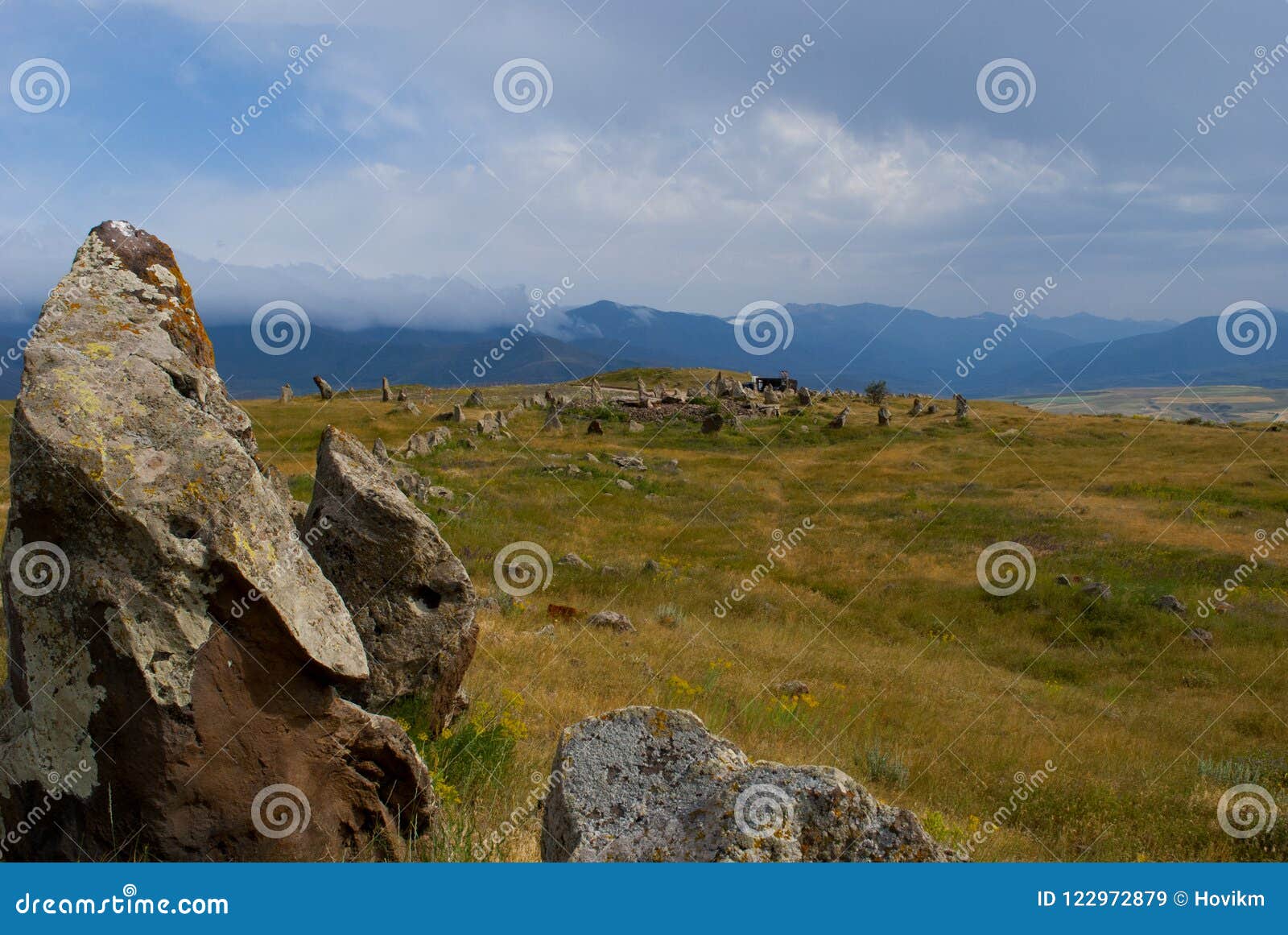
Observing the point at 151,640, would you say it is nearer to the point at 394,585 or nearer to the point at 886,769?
the point at 394,585

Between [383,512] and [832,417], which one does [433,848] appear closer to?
[383,512]

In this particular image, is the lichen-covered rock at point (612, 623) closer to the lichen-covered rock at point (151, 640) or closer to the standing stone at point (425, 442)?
the lichen-covered rock at point (151, 640)

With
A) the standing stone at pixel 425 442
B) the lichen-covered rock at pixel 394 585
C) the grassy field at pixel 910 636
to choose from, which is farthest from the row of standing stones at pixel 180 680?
the standing stone at pixel 425 442

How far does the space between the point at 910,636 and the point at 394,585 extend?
1408 cm

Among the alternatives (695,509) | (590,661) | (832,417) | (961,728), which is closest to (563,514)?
(695,509)

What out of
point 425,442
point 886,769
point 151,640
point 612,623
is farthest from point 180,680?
point 425,442

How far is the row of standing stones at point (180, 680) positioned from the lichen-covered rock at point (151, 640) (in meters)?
0.01

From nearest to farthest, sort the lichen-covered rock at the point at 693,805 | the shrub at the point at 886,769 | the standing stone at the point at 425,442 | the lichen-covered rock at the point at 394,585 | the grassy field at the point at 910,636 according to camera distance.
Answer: the lichen-covered rock at the point at 693,805 < the lichen-covered rock at the point at 394,585 < the grassy field at the point at 910,636 < the shrub at the point at 886,769 < the standing stone at the point at 425,442

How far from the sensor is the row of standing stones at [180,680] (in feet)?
15.0

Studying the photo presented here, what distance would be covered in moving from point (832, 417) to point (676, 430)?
12961mm

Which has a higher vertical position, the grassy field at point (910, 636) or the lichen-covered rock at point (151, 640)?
the grassy field at point (910, 636)

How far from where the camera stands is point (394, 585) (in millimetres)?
7773

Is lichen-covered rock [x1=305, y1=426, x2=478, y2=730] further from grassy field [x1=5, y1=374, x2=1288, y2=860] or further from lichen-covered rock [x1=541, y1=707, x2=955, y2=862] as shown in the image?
lichen-covered rock [x1=541, y1=707, x2=955, y2=862]

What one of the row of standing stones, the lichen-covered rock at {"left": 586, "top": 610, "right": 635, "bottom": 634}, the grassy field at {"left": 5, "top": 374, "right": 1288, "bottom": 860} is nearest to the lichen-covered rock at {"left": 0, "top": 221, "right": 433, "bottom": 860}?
the row of standing stones
